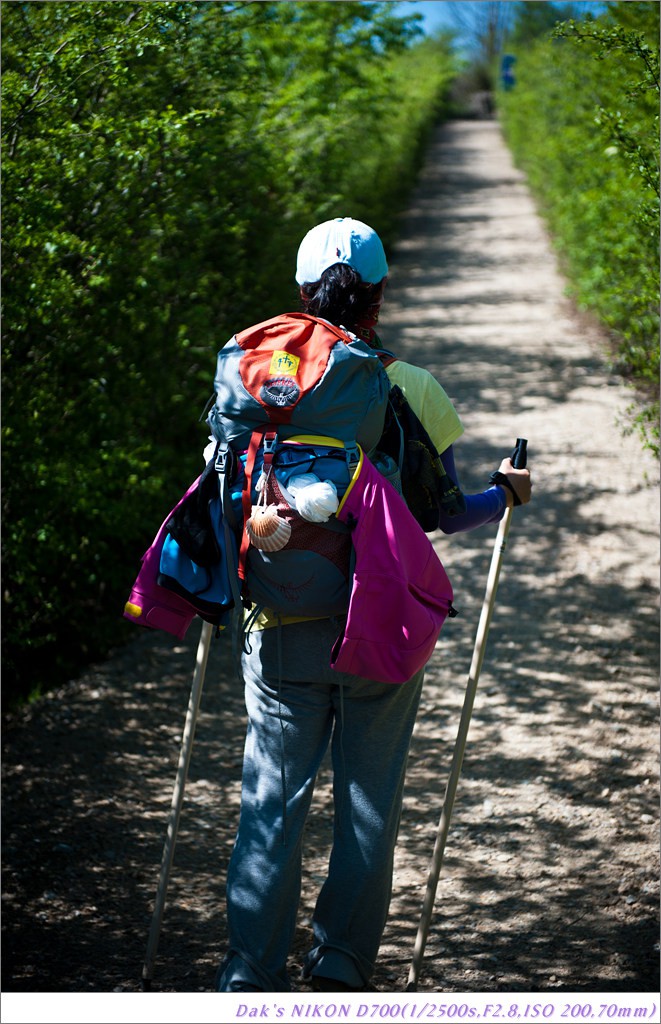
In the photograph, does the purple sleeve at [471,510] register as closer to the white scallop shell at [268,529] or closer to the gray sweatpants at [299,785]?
the gray sweatpants at [299,785]

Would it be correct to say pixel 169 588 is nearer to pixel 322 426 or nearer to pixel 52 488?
pixel 322 426

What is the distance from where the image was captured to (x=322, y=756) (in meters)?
2.53

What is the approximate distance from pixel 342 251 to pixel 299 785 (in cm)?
127

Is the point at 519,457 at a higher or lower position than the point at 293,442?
lower

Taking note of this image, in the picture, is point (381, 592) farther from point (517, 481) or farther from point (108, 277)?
point (108, 277)

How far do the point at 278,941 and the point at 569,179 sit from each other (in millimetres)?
11850

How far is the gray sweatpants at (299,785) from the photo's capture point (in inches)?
97.3

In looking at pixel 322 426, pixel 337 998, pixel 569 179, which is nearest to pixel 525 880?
pixel 337 998

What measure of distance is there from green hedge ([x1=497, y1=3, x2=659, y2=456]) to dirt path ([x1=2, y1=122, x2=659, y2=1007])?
→ 0.98 m

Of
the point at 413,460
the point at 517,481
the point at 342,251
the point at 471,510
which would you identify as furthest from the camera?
the point at 517,481

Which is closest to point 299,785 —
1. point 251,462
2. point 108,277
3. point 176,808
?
point 176,808

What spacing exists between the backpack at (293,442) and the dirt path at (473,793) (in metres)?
1.51

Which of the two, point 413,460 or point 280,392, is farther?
point 413,460

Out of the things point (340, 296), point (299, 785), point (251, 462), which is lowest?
point (299, 785)
